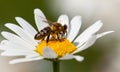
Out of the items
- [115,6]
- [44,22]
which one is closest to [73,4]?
[115,6]

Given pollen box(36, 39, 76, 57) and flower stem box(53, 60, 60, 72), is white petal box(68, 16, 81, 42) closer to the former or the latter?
pollen box(36, 39, 76, 57)

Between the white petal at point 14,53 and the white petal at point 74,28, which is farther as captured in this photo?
the white petal at point 74,28

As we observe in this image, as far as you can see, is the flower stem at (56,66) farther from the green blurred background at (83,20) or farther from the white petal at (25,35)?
the green blurred background at (83,20)

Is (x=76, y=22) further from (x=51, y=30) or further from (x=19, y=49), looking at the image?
(x=19, y=49)

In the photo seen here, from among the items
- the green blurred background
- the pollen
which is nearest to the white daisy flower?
the pollen

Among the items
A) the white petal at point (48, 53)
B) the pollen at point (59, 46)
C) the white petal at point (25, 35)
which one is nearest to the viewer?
the white petal at point (48, 53)

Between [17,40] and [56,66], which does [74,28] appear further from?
[56,66]

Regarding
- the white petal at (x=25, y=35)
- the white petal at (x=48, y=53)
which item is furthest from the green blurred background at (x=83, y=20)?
the white petal at (x=48, y=53)
